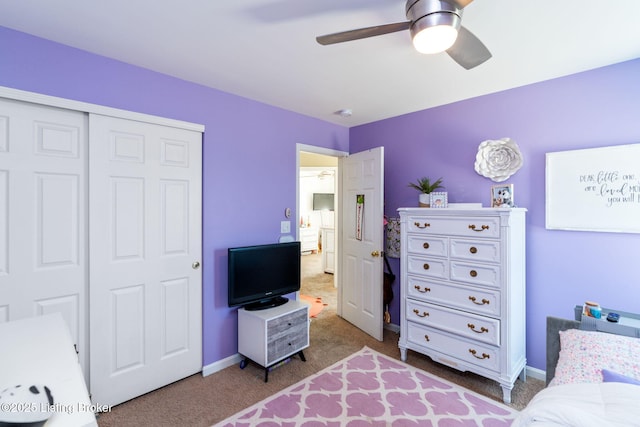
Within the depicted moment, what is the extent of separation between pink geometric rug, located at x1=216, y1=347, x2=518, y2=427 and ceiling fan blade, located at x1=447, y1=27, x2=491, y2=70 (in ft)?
7.20

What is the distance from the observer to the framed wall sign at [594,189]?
6.71 ft

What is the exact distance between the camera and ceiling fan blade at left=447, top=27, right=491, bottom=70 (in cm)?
142

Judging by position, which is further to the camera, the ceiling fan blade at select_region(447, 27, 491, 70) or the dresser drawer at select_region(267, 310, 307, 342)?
the dresser drawer at select_region(267, 310, 307, 342)

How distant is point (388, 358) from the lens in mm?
2783

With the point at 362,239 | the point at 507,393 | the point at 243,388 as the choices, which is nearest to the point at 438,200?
the point at 362,239

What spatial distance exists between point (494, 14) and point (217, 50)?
1614 millimetres

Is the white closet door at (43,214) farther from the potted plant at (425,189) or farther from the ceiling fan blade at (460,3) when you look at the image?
the potted plant at (425,189)

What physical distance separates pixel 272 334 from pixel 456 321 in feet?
4.95

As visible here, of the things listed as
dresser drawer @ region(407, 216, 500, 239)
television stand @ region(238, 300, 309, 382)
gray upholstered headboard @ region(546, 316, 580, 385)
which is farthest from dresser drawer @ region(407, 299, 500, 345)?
television stand @ region(238, 300, 309, 382)

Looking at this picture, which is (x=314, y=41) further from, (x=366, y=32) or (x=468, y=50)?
(x=468, y=50)

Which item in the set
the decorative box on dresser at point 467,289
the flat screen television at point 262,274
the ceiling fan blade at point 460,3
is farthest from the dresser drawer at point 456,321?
the ceiling fan blade at point 460,3

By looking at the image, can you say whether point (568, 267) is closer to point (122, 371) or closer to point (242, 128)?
point (242, 128)

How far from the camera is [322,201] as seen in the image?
27.8 feet

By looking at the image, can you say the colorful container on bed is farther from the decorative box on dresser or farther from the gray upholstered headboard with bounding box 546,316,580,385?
the decorative box on dresser
